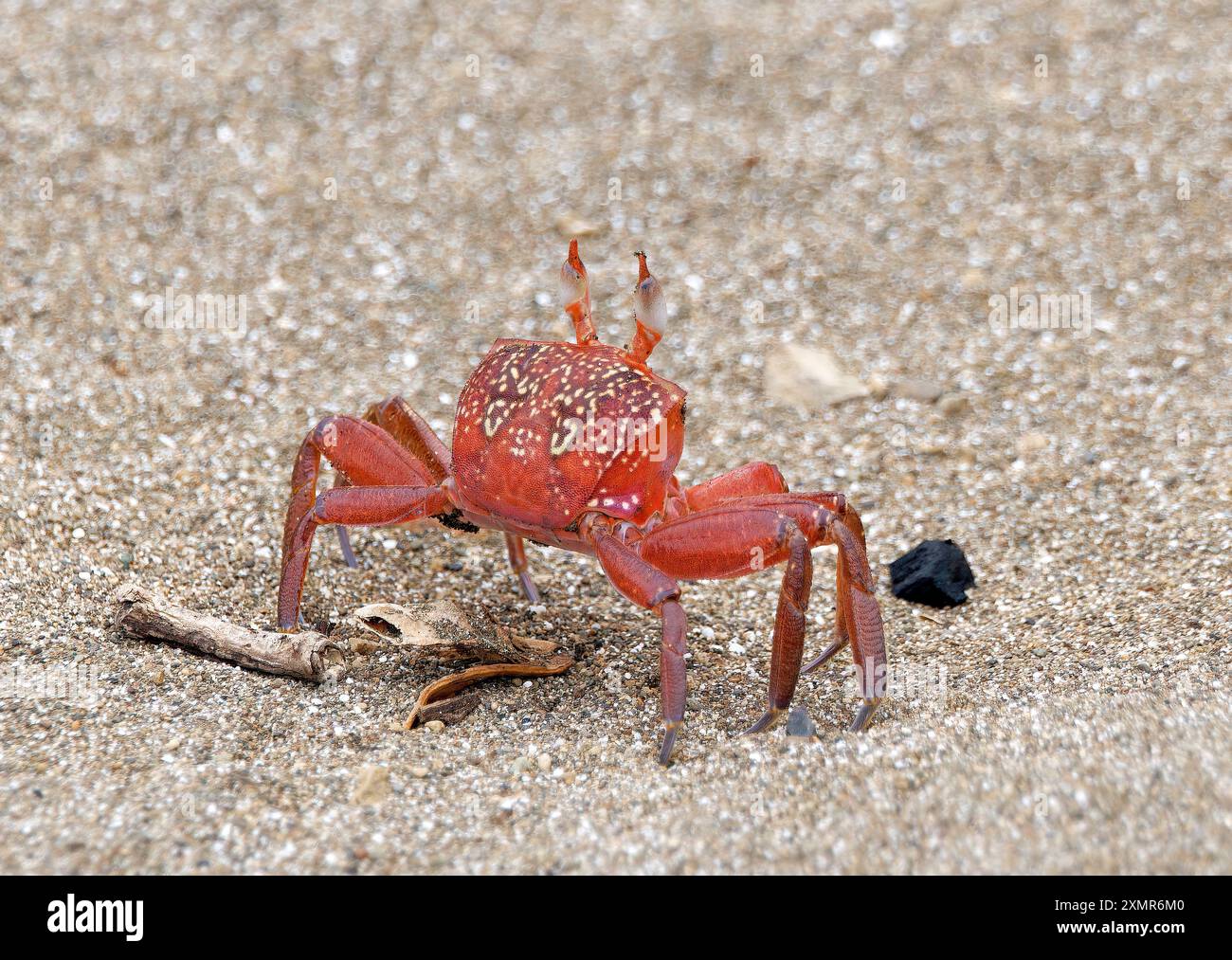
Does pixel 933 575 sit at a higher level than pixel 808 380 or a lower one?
lower

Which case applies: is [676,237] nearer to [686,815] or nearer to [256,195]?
[256,195]

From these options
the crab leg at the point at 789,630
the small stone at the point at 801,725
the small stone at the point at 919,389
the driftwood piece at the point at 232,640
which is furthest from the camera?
the small stone at the point at 919,389

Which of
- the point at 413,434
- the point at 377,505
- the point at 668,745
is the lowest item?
the point at 668,745

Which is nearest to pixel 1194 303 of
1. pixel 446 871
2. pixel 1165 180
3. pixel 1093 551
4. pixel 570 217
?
pixel 1165 180

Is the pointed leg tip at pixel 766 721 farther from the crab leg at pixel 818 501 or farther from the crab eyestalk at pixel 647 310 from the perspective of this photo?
the crab eyestalk at pixel 647 310

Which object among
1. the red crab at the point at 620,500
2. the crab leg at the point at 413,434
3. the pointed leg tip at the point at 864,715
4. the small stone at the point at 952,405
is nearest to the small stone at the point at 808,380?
the small stone at the point at 952,405

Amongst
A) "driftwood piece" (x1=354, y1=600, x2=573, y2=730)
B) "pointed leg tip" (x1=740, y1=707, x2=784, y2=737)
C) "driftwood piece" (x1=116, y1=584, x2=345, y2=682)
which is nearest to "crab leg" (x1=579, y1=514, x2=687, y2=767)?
"pointed leg tip" (x1=740, y1=707, x2=784, y2=737)

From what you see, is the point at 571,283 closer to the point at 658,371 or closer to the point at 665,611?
the point at 665,611

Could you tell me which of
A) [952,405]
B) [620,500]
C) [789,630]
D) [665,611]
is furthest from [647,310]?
[952,405]
